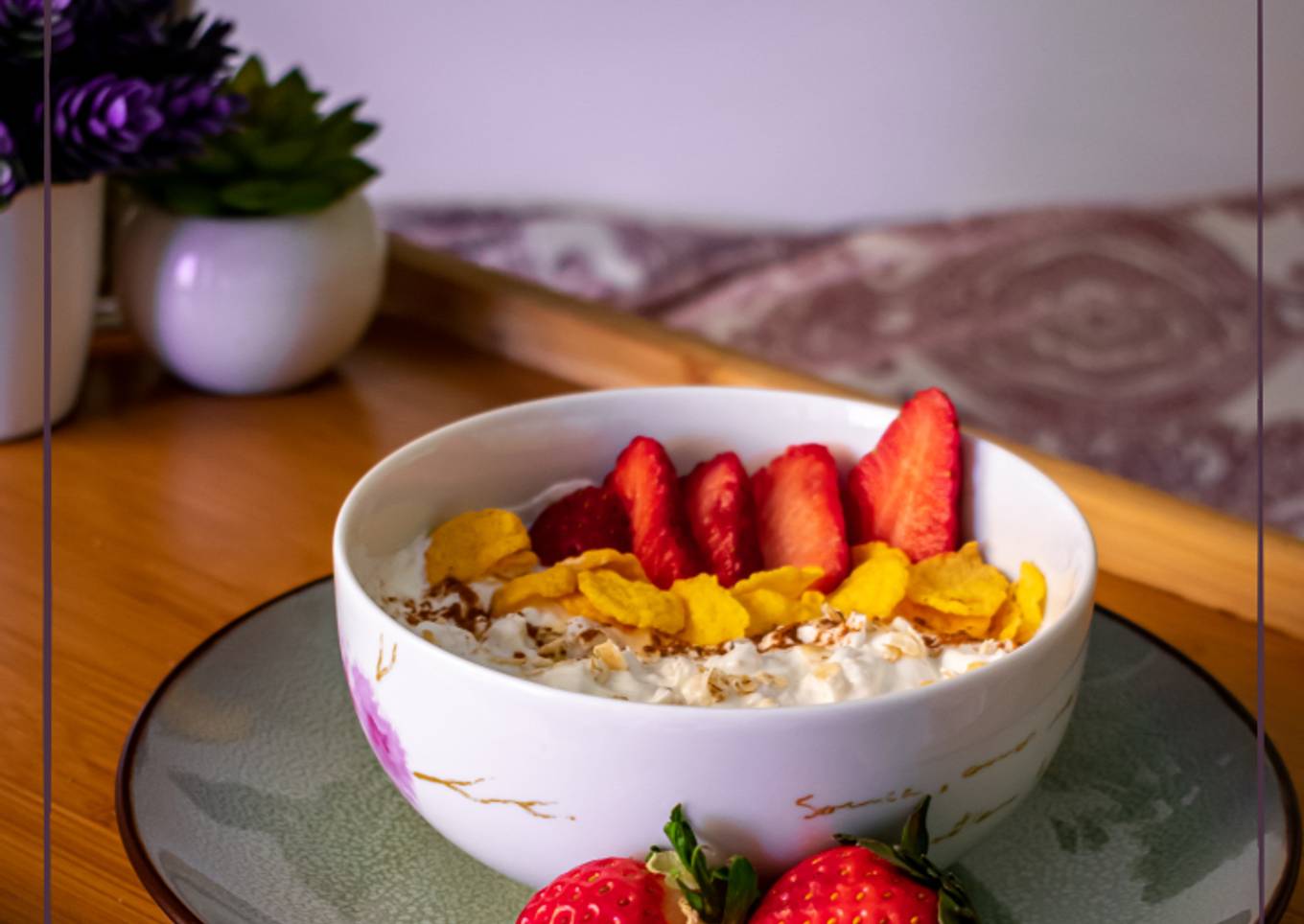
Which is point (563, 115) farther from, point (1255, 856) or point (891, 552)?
point (1255, 856)

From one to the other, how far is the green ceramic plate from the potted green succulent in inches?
14.3

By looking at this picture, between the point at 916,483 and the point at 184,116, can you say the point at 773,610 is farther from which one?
the point at 184,116

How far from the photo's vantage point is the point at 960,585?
2.21ft

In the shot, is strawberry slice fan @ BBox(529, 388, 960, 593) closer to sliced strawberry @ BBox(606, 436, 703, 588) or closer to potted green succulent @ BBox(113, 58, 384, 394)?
sliced strawberry @ BBox(606, 436, 703, 588)

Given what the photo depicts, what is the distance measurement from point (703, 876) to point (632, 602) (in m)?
0.17

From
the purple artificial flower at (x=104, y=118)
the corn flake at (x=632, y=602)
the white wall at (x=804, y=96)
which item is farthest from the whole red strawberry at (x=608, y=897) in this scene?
the white wall at (x=804, y=96)

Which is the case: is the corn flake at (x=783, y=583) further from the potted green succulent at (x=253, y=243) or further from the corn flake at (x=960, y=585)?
the potted green succulent at (x=253, y=243)

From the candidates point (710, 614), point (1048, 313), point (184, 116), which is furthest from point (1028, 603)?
point (1048, 313)

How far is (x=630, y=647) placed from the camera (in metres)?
0.63

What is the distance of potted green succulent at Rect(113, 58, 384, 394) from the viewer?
100 cm

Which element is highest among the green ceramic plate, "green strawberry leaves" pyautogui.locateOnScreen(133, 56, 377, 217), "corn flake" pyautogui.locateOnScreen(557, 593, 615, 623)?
"green strawberry leaves" pyautogui.locateOnScreen(133, 56, 377, 217)

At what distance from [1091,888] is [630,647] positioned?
21 cm

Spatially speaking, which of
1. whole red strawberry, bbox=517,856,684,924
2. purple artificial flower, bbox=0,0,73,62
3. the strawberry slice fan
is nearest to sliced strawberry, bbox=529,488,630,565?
the strawberry slice fan

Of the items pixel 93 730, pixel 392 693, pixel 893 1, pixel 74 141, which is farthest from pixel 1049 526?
pixel 893 1
